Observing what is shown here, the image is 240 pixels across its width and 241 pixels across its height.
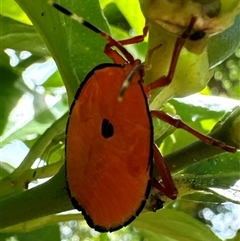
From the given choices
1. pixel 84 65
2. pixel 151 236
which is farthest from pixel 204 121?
pixel 84 65

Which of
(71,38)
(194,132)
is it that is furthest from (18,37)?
(194,132)

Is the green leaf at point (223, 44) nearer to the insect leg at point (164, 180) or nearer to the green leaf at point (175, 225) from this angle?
the insect leg at point (164, 180)

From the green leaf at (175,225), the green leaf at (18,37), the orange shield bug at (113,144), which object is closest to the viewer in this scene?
the orange shield bug at (113,144)

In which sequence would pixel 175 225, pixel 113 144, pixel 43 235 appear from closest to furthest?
1. pixel 113 144
2. pixel 175 225
3. pixel 43 235

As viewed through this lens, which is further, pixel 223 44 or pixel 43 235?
pixel 43 235

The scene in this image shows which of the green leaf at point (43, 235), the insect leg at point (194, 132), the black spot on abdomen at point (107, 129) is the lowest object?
the green leaf at point (43, 235)

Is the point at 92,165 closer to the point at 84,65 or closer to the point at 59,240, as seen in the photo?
the point at 84,65

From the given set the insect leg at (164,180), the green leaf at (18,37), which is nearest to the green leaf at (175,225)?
the insect leg at (164,180)

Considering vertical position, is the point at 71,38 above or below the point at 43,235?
above

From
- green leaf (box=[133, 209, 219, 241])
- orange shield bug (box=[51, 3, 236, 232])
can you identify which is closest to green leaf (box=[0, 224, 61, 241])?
green leaf (box=[133, 209, 219, 241])

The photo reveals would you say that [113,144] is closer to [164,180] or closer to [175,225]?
[164,180]

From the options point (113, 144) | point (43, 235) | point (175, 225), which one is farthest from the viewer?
point (43, 235)

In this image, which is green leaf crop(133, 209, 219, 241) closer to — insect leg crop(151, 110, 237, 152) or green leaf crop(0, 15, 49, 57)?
insect leg crop(151, 110, 237, 152)
